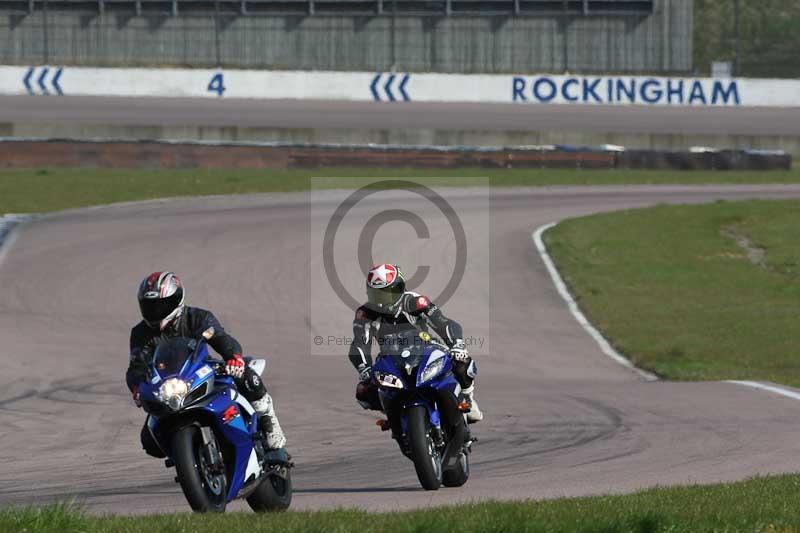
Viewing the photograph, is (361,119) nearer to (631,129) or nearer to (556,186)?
(631,129)

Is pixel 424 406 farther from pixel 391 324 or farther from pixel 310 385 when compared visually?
pixel 310 385

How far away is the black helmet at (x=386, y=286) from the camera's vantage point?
998 cm

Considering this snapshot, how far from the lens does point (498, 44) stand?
59844mm

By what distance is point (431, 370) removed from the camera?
980 cm

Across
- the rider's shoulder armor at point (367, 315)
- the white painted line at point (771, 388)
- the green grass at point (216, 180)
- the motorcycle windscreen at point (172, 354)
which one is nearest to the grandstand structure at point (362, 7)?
the green grass at point (216, 180)

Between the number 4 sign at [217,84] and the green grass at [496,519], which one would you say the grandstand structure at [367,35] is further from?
the green grass at [496,519]

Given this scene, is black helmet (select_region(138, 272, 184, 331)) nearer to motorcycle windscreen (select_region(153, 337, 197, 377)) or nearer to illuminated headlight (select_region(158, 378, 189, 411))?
motorcycle windscreen (select_region(153, 337, 197, 377))

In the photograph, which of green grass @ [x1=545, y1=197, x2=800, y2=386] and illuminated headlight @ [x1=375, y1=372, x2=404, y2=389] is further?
green grass @ [x1=545, y1=197, x2=800, y2=386]

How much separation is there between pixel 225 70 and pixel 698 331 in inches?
1441

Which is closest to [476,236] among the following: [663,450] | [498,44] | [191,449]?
[663,450]

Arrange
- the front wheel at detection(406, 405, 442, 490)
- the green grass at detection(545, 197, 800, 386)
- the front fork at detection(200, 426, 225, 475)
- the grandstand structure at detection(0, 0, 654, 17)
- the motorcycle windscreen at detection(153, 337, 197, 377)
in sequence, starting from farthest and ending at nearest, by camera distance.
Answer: the grandstand structure at detection(0, 0, 654, 17)
the green grass at detection(545, 197, 800, 386)
the front wheel at detection(406, 405, 442, 490)
the front fork at detection(200, 426, 225, 475)
the motorcycle windscreen at detection(153, 337, 197, 377)

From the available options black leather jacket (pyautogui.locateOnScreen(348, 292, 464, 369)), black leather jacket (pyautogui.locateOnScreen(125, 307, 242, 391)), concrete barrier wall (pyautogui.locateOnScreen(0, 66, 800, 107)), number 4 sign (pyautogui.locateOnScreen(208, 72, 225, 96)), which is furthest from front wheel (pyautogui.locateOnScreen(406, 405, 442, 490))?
number 4 sign (pyautogui.locateOnScreen(208, 72, 225, 96))

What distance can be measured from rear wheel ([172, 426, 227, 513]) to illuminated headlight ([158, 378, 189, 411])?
0.21 metres

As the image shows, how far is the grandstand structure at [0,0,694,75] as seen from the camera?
194ft
